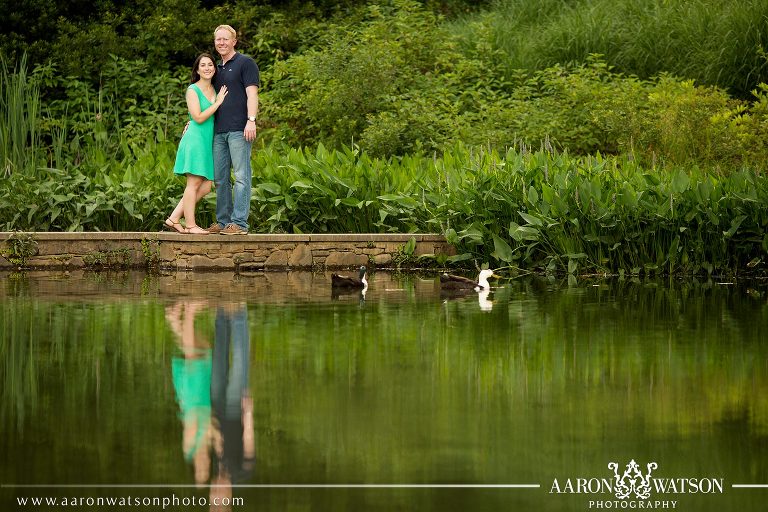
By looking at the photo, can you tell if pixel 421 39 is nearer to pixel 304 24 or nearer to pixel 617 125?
pixel 304 24

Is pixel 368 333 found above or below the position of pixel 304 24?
below

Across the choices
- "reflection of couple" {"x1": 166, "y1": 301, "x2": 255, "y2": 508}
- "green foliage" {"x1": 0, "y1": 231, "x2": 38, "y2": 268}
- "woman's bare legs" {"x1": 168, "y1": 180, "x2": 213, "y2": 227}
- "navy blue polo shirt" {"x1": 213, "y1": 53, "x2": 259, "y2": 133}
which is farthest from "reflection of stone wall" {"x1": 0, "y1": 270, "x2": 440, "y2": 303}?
"reflection of couple" {"x1": 166, "y1": 301, "x2": 255, "y2": 508}

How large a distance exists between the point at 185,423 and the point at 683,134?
43.8 feet

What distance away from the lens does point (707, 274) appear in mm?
15133

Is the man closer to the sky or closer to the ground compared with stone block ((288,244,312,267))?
closer to the sky

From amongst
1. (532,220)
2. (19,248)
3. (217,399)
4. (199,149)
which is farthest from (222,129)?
(217,399)

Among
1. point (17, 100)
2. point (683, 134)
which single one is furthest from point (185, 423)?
point (683, 134)

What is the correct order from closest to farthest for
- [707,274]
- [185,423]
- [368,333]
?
[185,423] < [368,333] < [707,274]

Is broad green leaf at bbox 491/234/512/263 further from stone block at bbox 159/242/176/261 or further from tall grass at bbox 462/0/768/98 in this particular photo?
tall grass at bbox 462/0/768/98

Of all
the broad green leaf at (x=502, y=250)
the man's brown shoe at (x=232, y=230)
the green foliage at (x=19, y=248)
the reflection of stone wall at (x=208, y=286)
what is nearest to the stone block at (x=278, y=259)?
the reflection of stone wall at (x=208, y=286)

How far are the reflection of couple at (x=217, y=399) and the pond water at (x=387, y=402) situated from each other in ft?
0.07

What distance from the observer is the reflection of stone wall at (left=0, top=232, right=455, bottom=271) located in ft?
51.5

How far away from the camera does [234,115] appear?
14805mm

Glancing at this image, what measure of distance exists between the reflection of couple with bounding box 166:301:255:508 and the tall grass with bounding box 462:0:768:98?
43.2 feet
